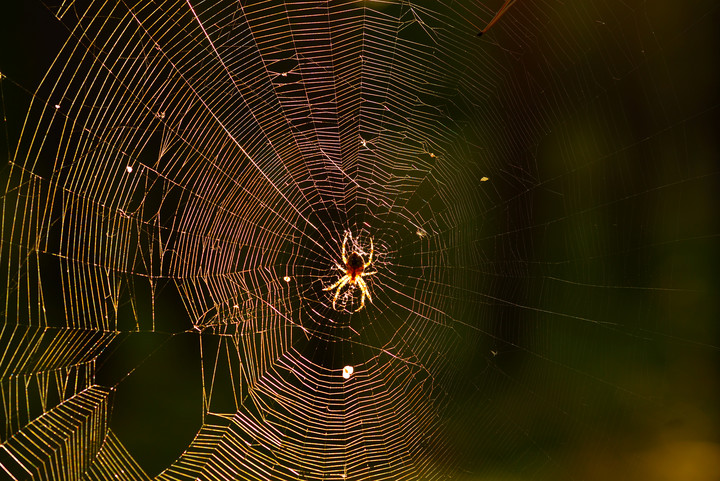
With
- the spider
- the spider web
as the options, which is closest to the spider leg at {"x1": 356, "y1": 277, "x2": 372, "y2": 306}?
the spider

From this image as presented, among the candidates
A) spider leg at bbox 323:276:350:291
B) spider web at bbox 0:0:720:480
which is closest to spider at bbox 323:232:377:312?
spider leg at bbox 323:276:350:291

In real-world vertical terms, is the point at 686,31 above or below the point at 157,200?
above

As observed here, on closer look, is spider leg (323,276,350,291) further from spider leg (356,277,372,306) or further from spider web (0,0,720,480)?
spider web (0,0,720,480)

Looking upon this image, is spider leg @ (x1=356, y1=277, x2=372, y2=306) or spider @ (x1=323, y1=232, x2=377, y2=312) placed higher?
spider @ (x1=323, y1=232, x2=377, y2=312)

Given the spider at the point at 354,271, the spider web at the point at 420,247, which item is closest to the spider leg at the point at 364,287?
the spider at the point at 354,271

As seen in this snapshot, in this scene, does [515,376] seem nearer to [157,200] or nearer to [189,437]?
[189,437]

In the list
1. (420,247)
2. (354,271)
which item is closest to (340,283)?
(354,271)

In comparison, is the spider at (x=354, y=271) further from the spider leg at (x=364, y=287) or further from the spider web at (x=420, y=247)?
the spider web at (x=420, y=247)

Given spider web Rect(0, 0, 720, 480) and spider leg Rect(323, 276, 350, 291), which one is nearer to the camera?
spider web Rect(0, 0, 720, 480)

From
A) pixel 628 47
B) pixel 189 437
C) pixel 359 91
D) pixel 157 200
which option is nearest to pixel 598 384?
pixel 628 47
